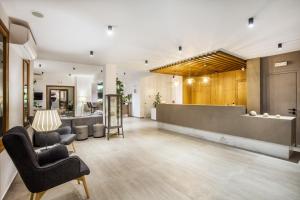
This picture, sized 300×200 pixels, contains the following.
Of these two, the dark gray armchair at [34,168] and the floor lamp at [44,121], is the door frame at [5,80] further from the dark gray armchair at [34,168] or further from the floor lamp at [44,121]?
the dark gray armchair at [34,168]

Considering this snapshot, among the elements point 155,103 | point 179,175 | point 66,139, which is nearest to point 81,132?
point 66,139

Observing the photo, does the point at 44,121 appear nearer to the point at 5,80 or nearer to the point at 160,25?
the point at 5,80

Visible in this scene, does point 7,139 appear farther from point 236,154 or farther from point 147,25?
point 236,154

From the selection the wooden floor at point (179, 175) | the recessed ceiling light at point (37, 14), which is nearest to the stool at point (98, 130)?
the wooden floor at point (179, 175)

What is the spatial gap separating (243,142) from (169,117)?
302 cm

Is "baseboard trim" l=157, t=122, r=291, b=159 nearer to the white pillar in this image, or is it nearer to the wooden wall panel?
the wooden wall panel

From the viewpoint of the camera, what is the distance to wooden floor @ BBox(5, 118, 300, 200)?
2.30 metres

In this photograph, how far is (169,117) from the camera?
6.82 meters

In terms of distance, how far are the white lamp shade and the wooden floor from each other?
3.20 feet

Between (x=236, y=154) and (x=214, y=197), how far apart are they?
7.01 ft

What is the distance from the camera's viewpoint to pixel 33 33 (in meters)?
3.38

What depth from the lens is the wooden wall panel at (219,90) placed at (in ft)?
23.9

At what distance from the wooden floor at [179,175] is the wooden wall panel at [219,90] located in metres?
3.90

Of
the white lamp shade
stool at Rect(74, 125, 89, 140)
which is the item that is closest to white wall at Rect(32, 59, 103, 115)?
stool at Rect(74, 125, 89, 140)
